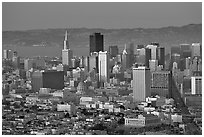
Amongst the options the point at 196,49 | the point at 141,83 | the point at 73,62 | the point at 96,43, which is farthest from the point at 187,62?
the point at 73,62

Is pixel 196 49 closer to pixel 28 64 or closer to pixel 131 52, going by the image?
pixel 131 52

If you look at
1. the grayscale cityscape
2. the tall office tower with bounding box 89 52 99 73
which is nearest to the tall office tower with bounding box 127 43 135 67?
the grayscale cityscape

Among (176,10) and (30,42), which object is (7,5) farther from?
(176,10)

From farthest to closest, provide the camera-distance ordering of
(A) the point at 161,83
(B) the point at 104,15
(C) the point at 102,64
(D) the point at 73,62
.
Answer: (C) the point at 102,64 < (A) the point at 161,83 < (D) the point at 73,62 < (B) the point at 104,15

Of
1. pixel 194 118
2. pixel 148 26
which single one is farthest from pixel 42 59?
pixel 194 118

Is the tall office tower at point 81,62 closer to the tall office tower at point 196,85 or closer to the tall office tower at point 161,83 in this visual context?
the tall office tower at point 161,83

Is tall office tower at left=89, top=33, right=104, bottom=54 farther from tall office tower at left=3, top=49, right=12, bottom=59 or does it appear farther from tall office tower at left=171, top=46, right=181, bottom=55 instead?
tall office tower at left=3, top=49, right=12, bottom=59

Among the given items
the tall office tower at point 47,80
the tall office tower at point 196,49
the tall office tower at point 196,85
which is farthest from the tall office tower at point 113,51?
the tall office tower at point 196,85
